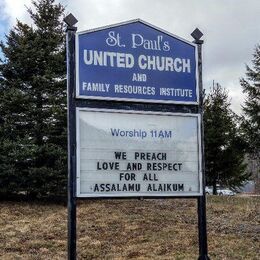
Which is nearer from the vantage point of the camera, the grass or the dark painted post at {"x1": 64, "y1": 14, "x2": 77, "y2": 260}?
the dark painted post at {"x1": 64, "y1": 14, "x2": 77, "y2": 260}

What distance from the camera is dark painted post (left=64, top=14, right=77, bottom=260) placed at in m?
5.99

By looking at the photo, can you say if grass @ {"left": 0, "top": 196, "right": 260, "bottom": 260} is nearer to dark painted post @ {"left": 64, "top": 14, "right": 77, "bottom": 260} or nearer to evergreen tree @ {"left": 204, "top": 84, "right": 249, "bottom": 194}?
dark painted post @ {"left": 64, "top": 14, "right": 77, "bottom": 260}

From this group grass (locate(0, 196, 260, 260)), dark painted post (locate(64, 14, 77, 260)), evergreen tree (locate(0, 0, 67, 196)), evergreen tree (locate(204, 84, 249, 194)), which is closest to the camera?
dark painted post (locate(64, 14, 77, 260))

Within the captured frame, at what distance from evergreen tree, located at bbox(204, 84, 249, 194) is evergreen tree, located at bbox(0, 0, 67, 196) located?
30.4 feet

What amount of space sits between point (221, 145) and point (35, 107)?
11.0 m

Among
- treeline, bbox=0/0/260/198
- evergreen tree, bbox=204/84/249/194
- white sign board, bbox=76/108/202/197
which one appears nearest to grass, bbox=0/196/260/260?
treeline, bbox=0/0/260/198

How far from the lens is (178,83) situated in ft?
22.2

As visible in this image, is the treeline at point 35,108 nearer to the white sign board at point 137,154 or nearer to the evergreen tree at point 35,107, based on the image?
the evergreen tree at point 35,107

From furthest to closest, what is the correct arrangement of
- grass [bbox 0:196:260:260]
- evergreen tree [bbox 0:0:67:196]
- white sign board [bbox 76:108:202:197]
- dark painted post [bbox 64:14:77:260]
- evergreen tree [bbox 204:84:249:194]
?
1. evergreen tree [bbox 204:84:249:194]
2. evergreen tree [bbox 0:0:67:196]
3. grass [bbox 0:196:260:260]
4. white sign board [bbox 76:108:202:197]
5. dark painted post [bbox 64:14:77:260]

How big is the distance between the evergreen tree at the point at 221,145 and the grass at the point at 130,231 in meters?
8.61

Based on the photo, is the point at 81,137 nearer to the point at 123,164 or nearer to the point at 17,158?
the point at 123,164

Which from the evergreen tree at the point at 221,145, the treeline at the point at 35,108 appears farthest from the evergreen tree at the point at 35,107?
the evergreen tree at the point at 221,145

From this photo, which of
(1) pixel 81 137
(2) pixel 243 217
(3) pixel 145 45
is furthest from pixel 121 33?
(2) pixel 243 217

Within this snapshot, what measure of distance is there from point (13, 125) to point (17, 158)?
140 cm
